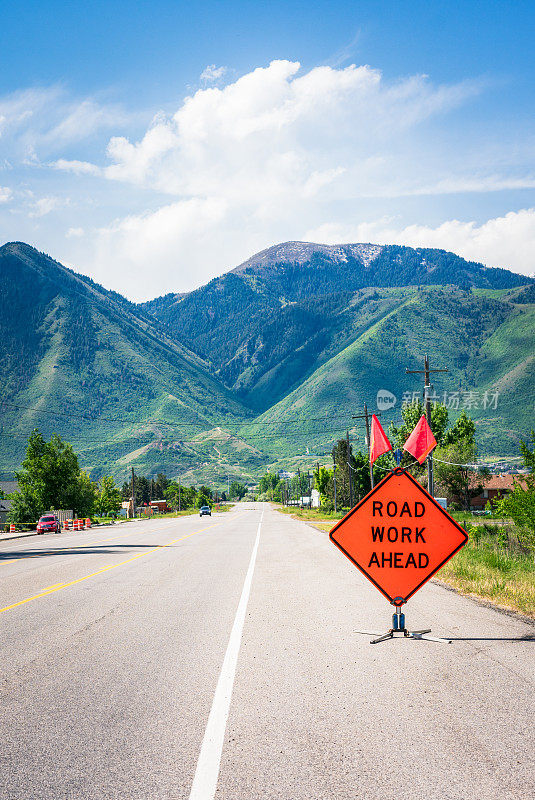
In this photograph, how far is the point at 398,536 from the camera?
8445 millimetres

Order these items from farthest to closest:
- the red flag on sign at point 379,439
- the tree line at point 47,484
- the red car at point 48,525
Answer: the tree line at point 47,484, the red car at point 48,525, the red flag on sign at point 379,439

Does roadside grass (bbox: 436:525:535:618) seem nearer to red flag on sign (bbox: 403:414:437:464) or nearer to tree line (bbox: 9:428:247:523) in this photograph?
red flag on sign (bbox: 403:414:437:464)

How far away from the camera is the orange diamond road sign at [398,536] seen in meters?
8.36

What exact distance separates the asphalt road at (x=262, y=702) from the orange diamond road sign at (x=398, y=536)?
0.79 metres

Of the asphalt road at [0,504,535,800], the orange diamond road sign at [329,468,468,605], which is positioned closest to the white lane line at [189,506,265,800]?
the asphalt road at [0,504,535,800]

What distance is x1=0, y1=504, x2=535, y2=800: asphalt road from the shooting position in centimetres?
422

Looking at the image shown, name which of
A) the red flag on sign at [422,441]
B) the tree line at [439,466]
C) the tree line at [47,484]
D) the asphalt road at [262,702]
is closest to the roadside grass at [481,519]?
the tree line at [439,466]

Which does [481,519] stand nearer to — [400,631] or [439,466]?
[439,466]

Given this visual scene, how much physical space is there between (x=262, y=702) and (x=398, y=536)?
10.6ft

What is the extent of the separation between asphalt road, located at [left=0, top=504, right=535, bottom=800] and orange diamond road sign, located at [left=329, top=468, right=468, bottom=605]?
0.79 metres

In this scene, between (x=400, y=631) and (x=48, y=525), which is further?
(x=48, y=525)

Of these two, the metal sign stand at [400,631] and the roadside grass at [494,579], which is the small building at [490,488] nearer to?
the roadside grass at [494,579]

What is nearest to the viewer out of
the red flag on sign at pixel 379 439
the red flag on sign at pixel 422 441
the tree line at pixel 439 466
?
the red flag on sign at pixel 422 441

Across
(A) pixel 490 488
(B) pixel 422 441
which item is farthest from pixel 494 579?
(A) pixel 490 488
